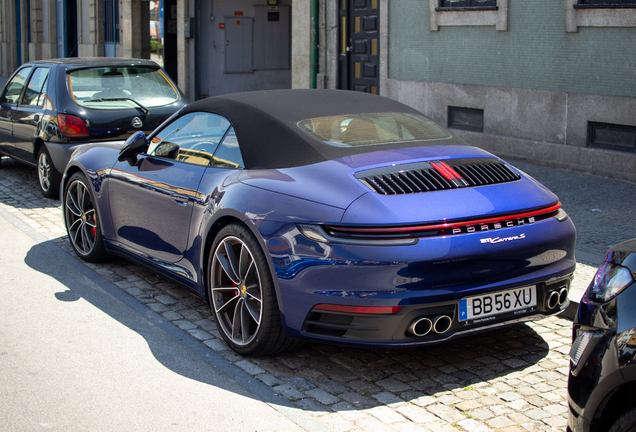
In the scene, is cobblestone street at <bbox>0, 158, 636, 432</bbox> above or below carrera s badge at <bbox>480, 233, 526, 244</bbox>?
below

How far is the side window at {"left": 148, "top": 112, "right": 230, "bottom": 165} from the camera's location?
Answer: 198 inches

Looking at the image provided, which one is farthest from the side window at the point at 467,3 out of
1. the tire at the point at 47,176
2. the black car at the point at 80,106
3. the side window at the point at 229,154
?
the side window at the point at 229,154

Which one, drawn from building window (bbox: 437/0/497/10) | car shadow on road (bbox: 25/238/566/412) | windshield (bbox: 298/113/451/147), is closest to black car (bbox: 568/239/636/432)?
car shadow on road (bbox: 25/238/566/412)

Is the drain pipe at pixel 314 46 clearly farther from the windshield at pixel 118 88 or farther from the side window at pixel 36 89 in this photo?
the side window at pixel 36 89

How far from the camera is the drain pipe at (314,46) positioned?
15742 millimetres

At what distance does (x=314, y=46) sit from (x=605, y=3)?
7237 millimetres

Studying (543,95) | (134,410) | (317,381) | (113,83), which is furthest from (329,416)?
(543,95)

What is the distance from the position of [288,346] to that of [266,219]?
2.47 ft

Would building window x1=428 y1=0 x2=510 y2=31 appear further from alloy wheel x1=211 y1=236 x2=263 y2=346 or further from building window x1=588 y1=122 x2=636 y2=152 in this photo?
alloy wheel x1=211 y1=236 x2=263 y2=346

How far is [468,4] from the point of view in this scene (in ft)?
38.6

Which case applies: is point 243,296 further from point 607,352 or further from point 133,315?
point 607,352

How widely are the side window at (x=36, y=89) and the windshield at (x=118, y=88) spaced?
54 cm

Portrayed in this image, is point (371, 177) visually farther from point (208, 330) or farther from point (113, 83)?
point (113, 83)

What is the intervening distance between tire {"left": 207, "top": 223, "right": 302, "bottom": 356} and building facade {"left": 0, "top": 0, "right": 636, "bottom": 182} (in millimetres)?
6415
